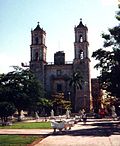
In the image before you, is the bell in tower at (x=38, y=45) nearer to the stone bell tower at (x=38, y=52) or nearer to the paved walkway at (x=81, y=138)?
the stone bell tower at (x=38, y=52)

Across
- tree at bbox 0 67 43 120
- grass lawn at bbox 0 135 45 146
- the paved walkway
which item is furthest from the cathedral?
grass lawn at bbox 0 135 45 146

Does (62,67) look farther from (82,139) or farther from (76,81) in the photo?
(82,139)

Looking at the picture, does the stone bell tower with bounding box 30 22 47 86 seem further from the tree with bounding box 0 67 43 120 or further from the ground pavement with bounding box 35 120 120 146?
the ground pavement with bounding box 35 120 120 146

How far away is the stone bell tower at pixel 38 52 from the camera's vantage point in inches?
3019

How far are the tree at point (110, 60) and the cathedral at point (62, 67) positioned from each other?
4243cm

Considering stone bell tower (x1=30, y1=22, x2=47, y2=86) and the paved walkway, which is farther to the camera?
stone bell tower (x1=30, y1=22, x2=47, y2=86)

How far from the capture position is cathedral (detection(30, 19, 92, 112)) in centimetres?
7431

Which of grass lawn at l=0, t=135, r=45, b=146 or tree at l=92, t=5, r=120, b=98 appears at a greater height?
tree at l=92, t=5, r=120, b=98

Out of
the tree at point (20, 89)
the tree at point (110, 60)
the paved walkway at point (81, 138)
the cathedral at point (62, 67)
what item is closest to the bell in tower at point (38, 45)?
the cathedral at point (62, 67)

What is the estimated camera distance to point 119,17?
28.2m

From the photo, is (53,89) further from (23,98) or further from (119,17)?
(119,17)

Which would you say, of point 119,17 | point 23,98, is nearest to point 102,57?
point 119,17

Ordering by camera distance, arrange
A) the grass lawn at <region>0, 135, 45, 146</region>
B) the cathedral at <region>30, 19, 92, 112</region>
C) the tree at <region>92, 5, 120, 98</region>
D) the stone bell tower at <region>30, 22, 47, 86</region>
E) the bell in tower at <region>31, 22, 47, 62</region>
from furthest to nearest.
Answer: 1. the bell in tower at <region>31, 22, 47, 62</region>
2. the stone bell tower at <region>30, 22, 47, 86</region>
3. the cathedral at <region>30, 19, 92, 112</region>
4. the tree at <region>92, 5, 120, 98</region>
5. the grass lawn at <region>0, 135, 45, 146</region>

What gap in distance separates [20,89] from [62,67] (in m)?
27.6
